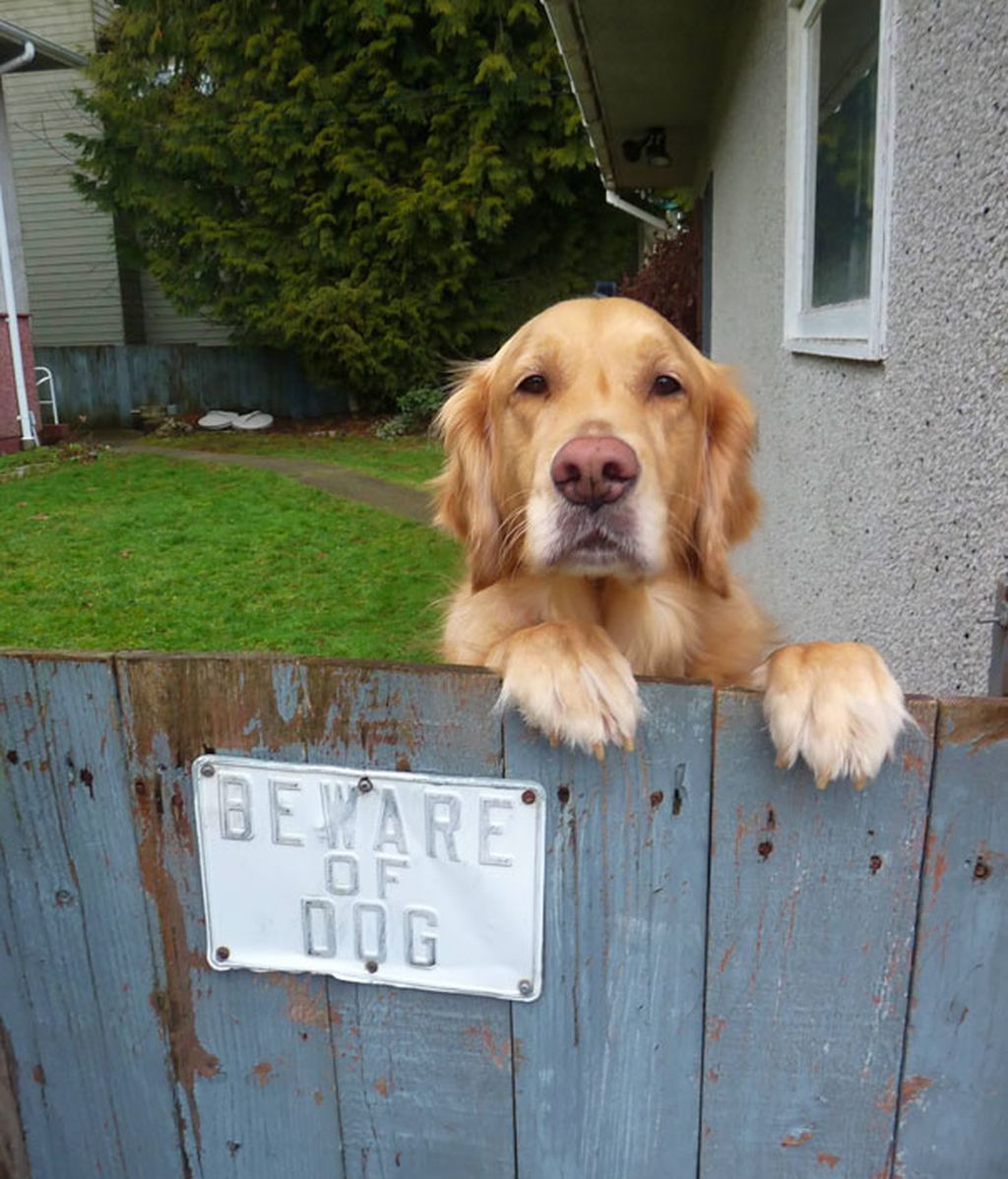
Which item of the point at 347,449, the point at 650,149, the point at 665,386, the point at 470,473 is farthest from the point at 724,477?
the point at 347,449

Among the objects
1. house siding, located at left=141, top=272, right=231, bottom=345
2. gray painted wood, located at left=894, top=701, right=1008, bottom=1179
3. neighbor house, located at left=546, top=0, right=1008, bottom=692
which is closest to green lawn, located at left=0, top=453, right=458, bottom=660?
neighbor house, located at left=546, top=0, right=1008, bottom=692

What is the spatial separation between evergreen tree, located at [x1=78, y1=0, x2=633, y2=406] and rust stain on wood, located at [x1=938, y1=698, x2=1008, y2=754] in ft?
50.6

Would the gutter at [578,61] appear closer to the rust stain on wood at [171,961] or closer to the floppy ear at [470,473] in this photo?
the floppy ear at [470,473]

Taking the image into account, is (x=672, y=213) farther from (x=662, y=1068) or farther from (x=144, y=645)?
(x=662, y=1068)

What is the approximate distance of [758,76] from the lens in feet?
15.5

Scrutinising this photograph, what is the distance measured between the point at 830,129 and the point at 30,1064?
144 inches

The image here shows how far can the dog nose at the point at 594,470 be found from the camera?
177 centimetres

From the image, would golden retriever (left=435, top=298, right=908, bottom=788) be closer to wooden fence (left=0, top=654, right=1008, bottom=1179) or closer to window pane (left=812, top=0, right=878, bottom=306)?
wooden fence (left=0, top=654, right=1008, bottom=1179)

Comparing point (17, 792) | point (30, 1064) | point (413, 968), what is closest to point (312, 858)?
point (413, 968)

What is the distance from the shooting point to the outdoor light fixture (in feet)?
28.0

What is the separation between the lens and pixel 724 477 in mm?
2352

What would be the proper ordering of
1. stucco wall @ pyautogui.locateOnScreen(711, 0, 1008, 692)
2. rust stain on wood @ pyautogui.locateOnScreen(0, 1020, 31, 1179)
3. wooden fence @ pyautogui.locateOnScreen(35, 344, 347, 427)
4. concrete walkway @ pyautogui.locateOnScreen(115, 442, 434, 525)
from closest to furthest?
rust stain on wood @ pyautogui.locateOnScreen(0, 1020, 31, 1179)
stucco wall @ pyautogui.locateOnScreen(711, 0, 1008, 692)
concrete walkway @ pyautogui.locateOnScreen(115, 442, 434, 525)
wooden fence @ pyautogui.locateOnScreen(35, 344, 347, 427)

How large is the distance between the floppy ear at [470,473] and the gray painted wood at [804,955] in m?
1.04

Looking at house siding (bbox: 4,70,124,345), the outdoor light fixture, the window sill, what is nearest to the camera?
the window sill
